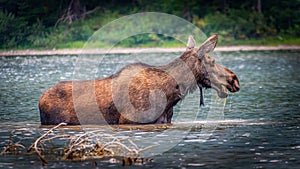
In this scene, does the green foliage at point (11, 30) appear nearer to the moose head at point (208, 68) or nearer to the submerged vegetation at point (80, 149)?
the moose head at point (208, 68)

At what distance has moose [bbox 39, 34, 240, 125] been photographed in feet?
63.6

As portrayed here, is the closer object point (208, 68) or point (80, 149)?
point (80, 149)

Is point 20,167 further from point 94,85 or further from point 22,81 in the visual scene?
point 22,81

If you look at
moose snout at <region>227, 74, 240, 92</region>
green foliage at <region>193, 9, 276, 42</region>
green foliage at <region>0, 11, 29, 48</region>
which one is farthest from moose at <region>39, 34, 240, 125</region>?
green foliage at <region>193, 9, 276, 42</region>

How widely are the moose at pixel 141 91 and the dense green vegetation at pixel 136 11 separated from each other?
47015 millimetres

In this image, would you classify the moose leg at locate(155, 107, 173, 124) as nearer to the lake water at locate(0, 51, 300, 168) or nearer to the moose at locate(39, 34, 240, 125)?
the moose at locate(39, 34, 240, 125)

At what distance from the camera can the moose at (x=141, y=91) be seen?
63.6 feet

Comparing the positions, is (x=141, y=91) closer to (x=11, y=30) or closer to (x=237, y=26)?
(x=11, y=30)

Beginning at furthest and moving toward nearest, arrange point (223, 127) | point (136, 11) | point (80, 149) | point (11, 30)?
point (136, 11) → point (11, 30) → point (223, 127) → point (80, 149)

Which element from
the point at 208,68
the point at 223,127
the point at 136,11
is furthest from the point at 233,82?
the point at 136,11

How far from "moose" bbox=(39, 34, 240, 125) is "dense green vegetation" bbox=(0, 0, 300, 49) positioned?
154 ft

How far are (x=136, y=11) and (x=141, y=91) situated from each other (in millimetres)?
57767

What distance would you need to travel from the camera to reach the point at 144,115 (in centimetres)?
1959

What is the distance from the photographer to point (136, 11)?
7669 cm
